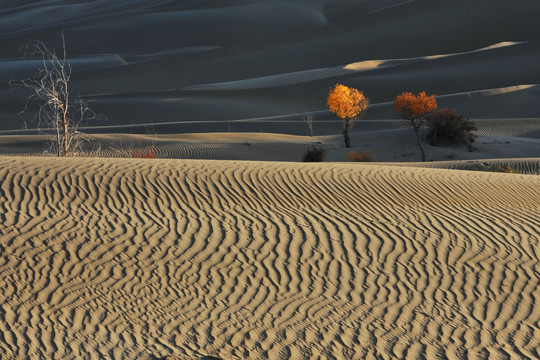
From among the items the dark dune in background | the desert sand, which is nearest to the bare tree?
the desert sand

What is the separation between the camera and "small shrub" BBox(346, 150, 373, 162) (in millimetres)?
29031

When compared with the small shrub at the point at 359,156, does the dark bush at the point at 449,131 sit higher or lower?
higher

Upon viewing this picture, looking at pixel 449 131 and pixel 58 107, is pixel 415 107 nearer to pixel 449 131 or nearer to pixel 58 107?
pixel 449 131

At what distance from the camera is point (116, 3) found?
122 meters

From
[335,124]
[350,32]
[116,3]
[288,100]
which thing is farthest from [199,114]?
[116,3]

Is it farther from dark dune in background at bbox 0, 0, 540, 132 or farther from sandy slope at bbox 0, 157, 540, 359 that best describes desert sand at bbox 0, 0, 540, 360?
dark dune in background at bbox 0, 0, 540, 132

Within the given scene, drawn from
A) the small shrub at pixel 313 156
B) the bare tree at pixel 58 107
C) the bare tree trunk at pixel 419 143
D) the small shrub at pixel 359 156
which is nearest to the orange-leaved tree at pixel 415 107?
the bare tree trunk at pixel 419 143

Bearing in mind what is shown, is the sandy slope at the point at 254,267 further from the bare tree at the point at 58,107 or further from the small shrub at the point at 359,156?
the small shrub at the point at 359,156

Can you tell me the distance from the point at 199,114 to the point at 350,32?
41.3 meters

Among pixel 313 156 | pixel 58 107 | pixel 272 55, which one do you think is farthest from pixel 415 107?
pixel 272 55

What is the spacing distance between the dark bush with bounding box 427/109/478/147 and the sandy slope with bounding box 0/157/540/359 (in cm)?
2104

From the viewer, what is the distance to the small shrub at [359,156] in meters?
29.0

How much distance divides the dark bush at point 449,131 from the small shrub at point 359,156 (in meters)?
4.39

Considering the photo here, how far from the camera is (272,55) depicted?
82250 millimetres
